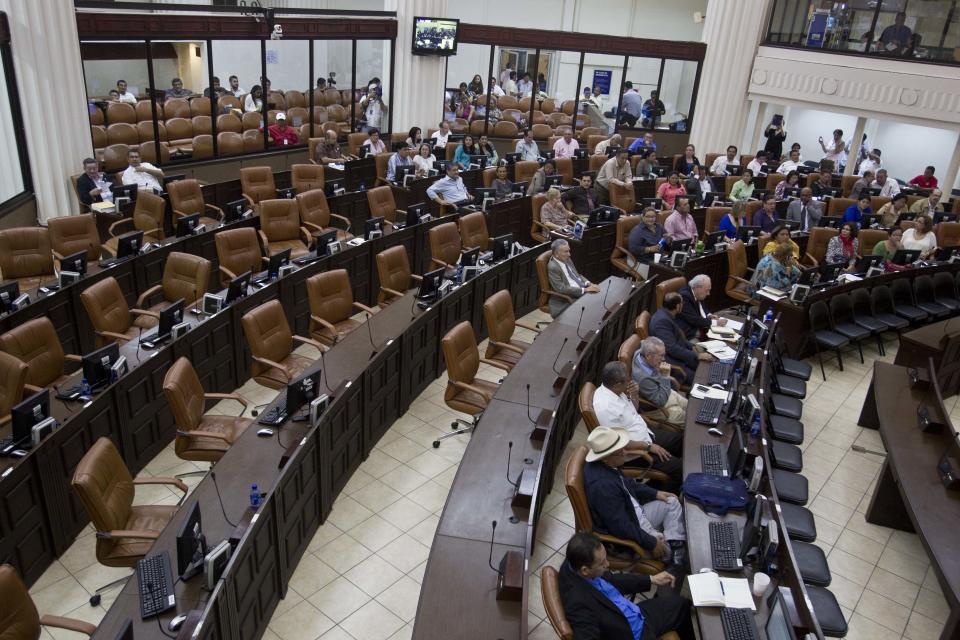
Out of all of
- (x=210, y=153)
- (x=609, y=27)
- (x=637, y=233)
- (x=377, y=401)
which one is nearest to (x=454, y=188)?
(x=637, y=233)

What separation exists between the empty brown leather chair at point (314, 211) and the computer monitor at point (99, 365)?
460 centimetres

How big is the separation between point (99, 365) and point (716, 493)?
4460 millimetres

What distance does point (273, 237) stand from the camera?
32.2 ft

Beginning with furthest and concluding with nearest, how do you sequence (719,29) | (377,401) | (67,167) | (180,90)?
(719,29) < (180,90) < (67,167) < (377,401)

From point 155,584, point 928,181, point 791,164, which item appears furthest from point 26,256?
point 928,181

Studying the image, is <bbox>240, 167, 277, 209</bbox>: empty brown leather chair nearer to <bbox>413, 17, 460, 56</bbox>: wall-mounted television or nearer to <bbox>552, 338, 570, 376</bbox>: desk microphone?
<bbox>413, 17, 460, 56</bbox>: wall-mounted television

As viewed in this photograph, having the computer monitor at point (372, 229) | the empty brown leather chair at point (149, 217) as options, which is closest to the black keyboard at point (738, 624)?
the computer monitor at point (372, 229)

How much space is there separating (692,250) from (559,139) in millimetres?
6163

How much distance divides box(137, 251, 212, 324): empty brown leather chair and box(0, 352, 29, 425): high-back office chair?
2035 millimetres

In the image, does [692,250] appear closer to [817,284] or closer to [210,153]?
[817,284]

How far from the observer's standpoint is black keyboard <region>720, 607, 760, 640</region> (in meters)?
4.06

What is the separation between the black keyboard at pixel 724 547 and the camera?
4539mm

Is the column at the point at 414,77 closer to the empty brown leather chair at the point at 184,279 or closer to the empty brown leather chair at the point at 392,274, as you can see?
the empty brown leather chair at the point at 392,274

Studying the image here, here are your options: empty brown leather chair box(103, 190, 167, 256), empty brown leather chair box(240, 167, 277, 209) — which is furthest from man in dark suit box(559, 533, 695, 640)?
empty brown leather chair box(240, 167, 277, 209)
